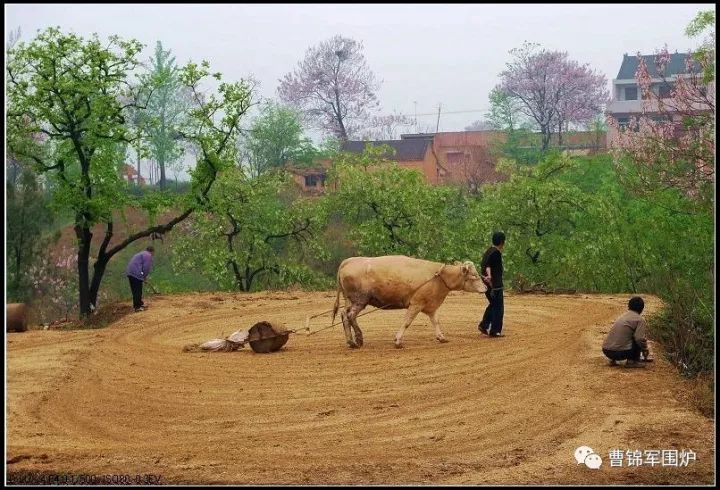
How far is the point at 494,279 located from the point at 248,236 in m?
20.7

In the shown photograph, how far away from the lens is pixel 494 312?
19.0m

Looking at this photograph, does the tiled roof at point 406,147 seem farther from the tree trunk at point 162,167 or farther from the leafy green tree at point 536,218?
the leafy green tree at point 536,218

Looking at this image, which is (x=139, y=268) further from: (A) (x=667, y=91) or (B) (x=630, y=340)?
(A) (x=667, y=91)

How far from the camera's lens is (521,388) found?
1471 centimetres

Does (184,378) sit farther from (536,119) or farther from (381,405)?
(536,119)

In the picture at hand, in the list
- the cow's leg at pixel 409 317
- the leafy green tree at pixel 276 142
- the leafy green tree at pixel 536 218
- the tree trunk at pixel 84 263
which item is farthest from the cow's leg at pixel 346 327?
the leafy green tree at pixel 276 142

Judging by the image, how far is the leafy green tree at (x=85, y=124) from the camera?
2808cm

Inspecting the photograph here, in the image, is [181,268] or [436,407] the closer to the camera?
[436,407]

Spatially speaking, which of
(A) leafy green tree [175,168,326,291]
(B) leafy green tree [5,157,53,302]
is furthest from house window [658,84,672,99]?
(B) leafy green tree [5,157,53,302]

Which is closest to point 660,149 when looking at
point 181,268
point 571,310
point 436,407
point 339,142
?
point 571,310

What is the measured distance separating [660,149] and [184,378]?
39.4ft

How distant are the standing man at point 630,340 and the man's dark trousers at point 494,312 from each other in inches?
137

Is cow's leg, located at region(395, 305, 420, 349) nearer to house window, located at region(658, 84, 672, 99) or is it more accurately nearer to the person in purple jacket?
house window, located at region(658, 84, 672, 99)

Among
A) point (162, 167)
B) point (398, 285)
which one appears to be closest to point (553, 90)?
point (162, 167)
